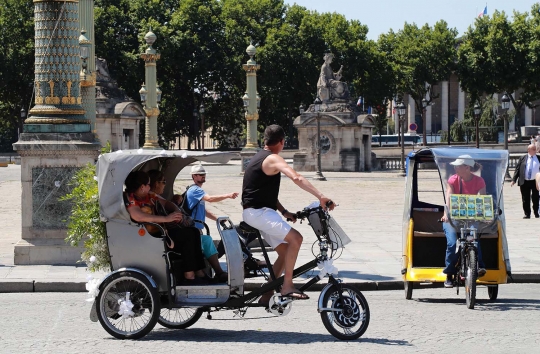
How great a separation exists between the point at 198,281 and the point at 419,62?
79.9 metres

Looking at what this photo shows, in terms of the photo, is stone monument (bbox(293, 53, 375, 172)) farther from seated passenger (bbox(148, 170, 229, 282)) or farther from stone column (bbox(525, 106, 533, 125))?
stone column (bbox(525, 106, 533, 125))

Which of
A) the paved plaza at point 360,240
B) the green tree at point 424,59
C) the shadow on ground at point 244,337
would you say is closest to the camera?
the shadow on ground at point 244,337

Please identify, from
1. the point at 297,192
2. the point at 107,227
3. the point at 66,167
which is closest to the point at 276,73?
the point at 297,192

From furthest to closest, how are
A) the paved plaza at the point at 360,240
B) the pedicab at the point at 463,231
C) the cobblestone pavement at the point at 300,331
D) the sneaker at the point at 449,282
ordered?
the paved plaza at the point at 360,240
the sneaker at the point at 449,282
the pedicab at the point at 463,231
the cobblestone pavement at the point at 300,331

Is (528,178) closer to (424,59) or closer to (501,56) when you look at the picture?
(501,56)

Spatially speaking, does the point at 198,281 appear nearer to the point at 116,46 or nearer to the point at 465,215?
the point at 465,215

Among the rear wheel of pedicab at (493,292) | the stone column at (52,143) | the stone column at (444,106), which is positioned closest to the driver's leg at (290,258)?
the rear wheel of pedicab at (493,292)

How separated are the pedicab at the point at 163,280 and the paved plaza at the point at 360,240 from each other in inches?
143

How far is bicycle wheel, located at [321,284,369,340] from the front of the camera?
31.8ft

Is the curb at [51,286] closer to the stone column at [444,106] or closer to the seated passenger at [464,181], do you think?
the seated passenger at [464,181]

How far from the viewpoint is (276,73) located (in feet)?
260

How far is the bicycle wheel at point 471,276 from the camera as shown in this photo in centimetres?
1157

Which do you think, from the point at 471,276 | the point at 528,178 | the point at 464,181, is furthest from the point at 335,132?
the point at 471,276

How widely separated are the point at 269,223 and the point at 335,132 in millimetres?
49693
